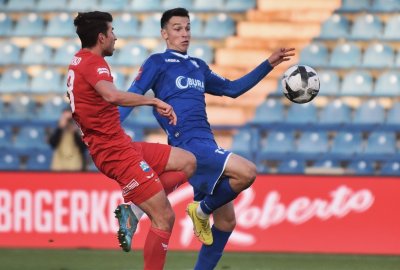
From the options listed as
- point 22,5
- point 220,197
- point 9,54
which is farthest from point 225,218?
point 22,5

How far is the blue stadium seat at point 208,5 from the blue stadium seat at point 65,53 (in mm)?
1761

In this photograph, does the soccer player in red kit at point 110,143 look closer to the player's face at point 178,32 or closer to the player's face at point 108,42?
the player's face at point 108,42

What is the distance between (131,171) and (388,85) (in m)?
7.36

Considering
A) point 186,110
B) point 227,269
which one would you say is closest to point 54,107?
point 227,269

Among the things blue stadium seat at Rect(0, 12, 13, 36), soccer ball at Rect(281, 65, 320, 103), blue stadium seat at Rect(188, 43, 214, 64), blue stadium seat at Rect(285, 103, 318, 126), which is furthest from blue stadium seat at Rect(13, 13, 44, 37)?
soccer ball at Rect(281, 65, 320, 103)

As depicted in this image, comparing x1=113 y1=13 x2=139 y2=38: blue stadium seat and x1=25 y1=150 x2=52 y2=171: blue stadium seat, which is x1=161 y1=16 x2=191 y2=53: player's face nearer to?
x1=25 y1=150 x2=52 y2=171: blue stadium seat

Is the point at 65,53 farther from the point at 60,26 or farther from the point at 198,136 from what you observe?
the point at 198,136

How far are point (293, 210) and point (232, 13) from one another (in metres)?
4.60

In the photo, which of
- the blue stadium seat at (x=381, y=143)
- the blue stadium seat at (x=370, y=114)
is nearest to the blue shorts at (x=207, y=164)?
the blue stadium seat at (x=381, y=143)

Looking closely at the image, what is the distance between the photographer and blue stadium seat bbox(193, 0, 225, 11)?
1407 centimetres

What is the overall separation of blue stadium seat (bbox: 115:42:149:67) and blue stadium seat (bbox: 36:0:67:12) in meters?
1.40

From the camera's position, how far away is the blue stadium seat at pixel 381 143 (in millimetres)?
12203

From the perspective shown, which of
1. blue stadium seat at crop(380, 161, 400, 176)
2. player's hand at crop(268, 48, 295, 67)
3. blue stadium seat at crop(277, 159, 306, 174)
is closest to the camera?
player's hand at crop(268, 48, 295, 67)

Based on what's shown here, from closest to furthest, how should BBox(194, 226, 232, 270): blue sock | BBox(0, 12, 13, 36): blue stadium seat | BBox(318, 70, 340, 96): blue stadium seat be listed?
1. BBox(194, 226, 232, 270): blue sock
2. BBox(318, 70, 340, 96): blue stadium seat
3. BBox(0, 12, 13, 36): blue stadium seat
